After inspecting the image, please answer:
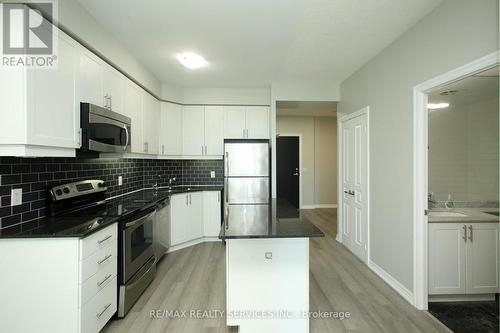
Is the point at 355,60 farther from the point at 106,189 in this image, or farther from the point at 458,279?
the point at 106,189

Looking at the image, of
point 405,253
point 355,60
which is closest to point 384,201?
point 405,253

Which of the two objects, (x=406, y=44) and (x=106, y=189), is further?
(x=106, y=189)

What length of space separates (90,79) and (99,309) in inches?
75.1

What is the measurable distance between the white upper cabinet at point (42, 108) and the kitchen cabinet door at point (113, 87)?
438 millimetres

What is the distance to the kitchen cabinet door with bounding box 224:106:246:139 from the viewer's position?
4254 millimetres

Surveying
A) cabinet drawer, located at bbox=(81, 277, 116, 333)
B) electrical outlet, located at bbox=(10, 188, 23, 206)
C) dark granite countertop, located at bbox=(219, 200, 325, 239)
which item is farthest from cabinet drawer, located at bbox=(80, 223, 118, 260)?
dark granite countertop, located at bbox=(219, 200, 325, 239)

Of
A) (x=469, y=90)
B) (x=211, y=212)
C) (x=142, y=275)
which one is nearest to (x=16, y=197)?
(x=142, y=275)

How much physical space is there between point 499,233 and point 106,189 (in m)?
4.13

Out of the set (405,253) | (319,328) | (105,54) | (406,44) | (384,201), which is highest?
(406,44)

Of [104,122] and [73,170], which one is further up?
[104,122]

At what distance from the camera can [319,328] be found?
198cm

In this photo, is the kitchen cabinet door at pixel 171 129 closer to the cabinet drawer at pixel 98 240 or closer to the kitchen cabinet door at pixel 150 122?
the kitchen cabinet door at pixel 150 122

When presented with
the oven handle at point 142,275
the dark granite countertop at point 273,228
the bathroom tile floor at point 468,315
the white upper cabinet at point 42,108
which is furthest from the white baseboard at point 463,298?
the white upper cabinet at point 42,108

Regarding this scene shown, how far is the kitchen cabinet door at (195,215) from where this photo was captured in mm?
3838
